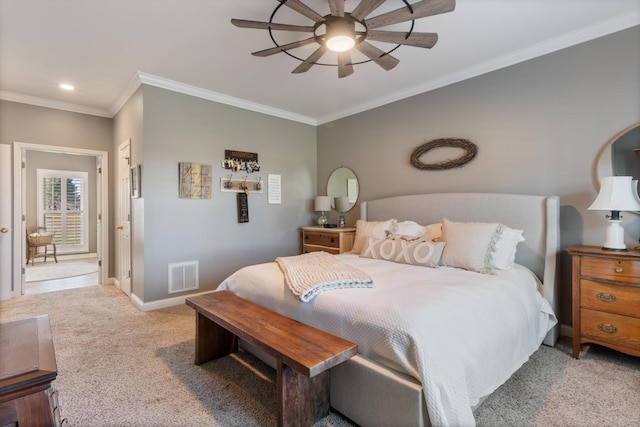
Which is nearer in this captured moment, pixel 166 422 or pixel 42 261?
pixel 166 422

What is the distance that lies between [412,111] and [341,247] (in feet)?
6.49

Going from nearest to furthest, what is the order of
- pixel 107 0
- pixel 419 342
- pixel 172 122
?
pixel 419 342 < pixel 107 0 < pixel 172 122

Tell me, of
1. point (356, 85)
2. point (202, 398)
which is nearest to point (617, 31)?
point (356, 85)

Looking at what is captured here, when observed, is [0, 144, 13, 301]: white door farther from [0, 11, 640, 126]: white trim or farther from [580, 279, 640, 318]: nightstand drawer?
[580, 279, 640, 318]: nightstand drawer

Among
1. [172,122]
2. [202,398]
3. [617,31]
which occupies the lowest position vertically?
[202,398]

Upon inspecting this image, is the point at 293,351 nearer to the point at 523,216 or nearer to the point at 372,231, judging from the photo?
the point at 372,231

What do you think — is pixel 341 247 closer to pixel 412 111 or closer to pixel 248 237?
pixel 248 237

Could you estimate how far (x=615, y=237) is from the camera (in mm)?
2291

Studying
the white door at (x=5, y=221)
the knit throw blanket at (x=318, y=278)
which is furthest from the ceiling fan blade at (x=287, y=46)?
the white door at (x=5, y=221)

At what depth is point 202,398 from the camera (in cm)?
192

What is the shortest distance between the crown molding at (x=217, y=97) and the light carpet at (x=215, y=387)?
270cm

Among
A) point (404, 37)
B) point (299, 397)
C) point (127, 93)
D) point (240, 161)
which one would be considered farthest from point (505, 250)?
point (127, 93)

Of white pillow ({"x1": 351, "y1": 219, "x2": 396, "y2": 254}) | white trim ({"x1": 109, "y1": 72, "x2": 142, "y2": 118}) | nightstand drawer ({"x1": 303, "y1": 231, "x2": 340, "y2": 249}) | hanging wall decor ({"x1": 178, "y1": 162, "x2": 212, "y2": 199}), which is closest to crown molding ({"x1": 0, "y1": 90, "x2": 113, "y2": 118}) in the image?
white trim ({"x1": 109, "y1": 72, "x2": 142, "y2": 118})

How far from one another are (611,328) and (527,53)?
2474 mm
